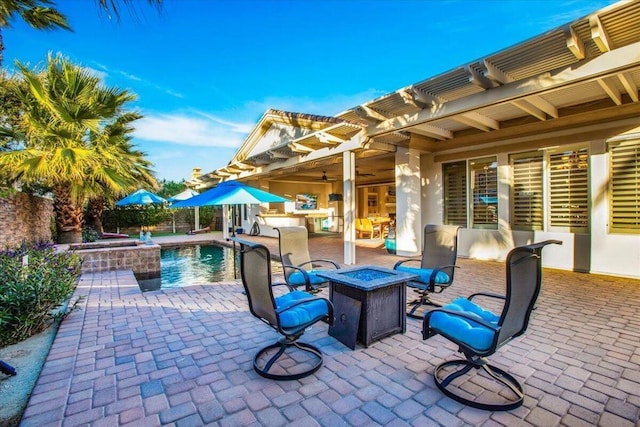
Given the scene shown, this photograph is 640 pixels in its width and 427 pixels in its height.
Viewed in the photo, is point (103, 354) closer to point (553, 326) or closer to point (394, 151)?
point (553, 326)

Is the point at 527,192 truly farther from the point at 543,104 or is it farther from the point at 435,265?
the point at 435,265

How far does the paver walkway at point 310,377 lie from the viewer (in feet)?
6.87

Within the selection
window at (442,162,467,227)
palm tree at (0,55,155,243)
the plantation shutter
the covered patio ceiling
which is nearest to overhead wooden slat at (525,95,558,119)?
the covered patio ceiling

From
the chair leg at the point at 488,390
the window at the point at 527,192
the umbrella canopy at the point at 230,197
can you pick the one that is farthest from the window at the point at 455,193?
the chair leg at the point at 488,390

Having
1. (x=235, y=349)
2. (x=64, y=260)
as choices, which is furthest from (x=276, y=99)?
(x=235, y=349)

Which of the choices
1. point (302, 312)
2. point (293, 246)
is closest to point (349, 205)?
point (293, 246)

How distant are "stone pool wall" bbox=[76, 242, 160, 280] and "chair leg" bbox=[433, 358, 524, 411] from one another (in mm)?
6886

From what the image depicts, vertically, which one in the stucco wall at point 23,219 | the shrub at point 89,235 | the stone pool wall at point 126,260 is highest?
the stucco wall at point 23,219

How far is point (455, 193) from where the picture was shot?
831 centimetres

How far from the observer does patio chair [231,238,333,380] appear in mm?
2570

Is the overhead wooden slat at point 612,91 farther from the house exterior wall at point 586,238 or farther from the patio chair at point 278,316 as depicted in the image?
the patio chair at point 278,316

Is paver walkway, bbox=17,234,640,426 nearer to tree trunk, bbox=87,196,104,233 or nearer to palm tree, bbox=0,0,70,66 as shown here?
palm tree, bbox=0,0,70,66

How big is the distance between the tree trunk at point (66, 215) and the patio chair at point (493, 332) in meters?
10.6

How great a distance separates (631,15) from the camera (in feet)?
10.5
